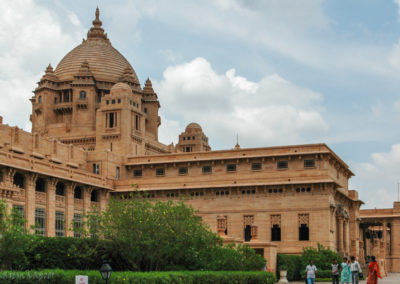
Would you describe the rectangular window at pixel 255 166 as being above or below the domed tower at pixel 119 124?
below

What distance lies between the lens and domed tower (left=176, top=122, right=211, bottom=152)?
114 m

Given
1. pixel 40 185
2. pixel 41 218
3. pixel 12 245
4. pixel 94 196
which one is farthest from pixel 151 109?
pixel 12 245

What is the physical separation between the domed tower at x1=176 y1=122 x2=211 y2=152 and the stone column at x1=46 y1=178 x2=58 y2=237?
4922cm

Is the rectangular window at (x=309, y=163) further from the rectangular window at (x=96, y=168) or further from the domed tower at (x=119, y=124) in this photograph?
the domed tower at (x=119, y=124)

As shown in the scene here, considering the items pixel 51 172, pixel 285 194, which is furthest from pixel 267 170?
pixel 51 172

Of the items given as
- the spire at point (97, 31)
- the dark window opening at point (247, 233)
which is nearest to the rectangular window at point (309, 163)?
the dark window opening at point (247, 233)

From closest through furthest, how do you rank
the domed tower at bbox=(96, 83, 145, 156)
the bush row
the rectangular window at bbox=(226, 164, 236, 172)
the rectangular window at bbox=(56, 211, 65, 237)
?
the bush row → the rectangular window at bbox=(56, 211, 65, 237) → the rectangular window at bbox=(226, 164, 236, 172) → the domed tower at bbox=(96, 83, 145, 156)

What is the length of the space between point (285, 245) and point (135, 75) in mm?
50552

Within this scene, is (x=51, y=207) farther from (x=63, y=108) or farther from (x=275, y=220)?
(x=63, y=108)

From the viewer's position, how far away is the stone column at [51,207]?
210 ft

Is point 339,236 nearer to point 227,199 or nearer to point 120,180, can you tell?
point 227,199

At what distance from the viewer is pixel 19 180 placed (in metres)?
62.3

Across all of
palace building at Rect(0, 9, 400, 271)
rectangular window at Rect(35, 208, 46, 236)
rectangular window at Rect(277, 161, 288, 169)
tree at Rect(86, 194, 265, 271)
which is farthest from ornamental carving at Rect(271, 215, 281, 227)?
tree at Rect(86, 194, 265, 271)

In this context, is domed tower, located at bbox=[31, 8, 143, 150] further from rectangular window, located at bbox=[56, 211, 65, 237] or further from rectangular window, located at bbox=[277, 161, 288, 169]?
rectangular window, located at bbox=[277, 161, 288, 169]
